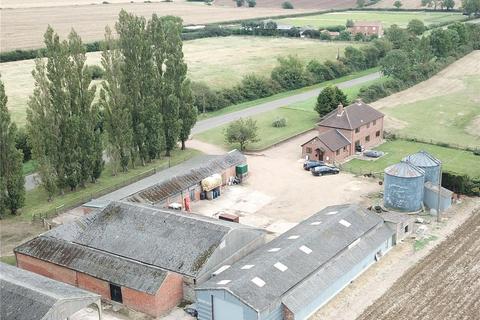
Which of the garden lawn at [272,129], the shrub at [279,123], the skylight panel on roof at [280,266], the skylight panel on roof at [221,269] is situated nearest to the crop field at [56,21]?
the garden lawn at [272,129]

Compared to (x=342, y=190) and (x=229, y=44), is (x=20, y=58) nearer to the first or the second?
(x=229, y=44)

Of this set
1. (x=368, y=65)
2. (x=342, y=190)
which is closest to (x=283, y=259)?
(x=342, y=190)

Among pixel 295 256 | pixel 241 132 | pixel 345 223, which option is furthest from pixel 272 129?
pixel 295 256

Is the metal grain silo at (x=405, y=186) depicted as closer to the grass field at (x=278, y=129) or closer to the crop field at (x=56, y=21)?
the grass field at (x=278, y=129)

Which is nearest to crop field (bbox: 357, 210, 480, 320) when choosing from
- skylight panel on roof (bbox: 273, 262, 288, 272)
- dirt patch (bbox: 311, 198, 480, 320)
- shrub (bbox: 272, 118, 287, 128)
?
dirt patch (bbox: 311, 198, 480, 320)

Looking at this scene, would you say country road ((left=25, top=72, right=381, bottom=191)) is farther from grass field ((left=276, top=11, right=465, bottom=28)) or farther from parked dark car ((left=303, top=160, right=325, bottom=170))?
grass field ((left=276, top=11, right=465, bottom=28))

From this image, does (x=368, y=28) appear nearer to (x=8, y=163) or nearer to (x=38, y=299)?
(x=8, y=163)
